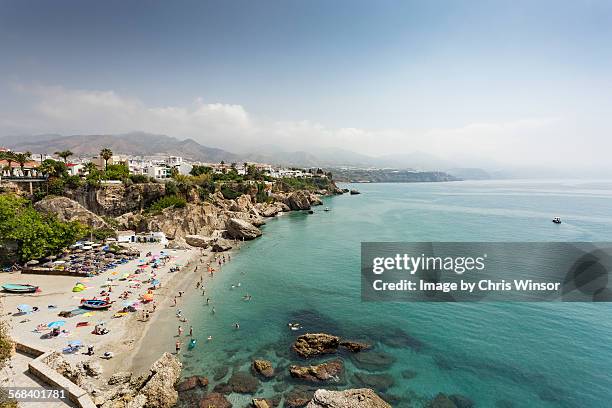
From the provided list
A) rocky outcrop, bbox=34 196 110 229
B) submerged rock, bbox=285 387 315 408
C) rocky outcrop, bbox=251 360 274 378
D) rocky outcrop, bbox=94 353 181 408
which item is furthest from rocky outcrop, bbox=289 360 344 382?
rocky outcrop, bbox=34 196 110 229

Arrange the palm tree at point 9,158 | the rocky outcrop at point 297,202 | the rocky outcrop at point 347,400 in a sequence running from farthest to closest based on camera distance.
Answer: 1. the rocky outcrop at point 297,202
2. the palm tree at point 9,158
3. the rocky outcrop at point 347,400

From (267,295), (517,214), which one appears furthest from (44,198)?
(517,214)

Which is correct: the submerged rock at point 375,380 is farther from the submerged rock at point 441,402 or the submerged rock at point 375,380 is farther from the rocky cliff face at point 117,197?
the rocky cliff face at point 117,197

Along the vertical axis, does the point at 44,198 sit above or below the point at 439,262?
above

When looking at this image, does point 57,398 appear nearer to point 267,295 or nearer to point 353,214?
point 267,295

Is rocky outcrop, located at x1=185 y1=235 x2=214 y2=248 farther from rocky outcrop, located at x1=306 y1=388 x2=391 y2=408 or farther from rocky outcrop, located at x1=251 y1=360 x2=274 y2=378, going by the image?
rocky outcrop, located at x1=306 y1=388 x2=391 y2=408

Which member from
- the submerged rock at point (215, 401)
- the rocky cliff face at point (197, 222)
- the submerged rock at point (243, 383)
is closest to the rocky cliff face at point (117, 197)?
the rocky cliff face at point (197, 222)

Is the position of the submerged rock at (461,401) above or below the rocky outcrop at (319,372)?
below
